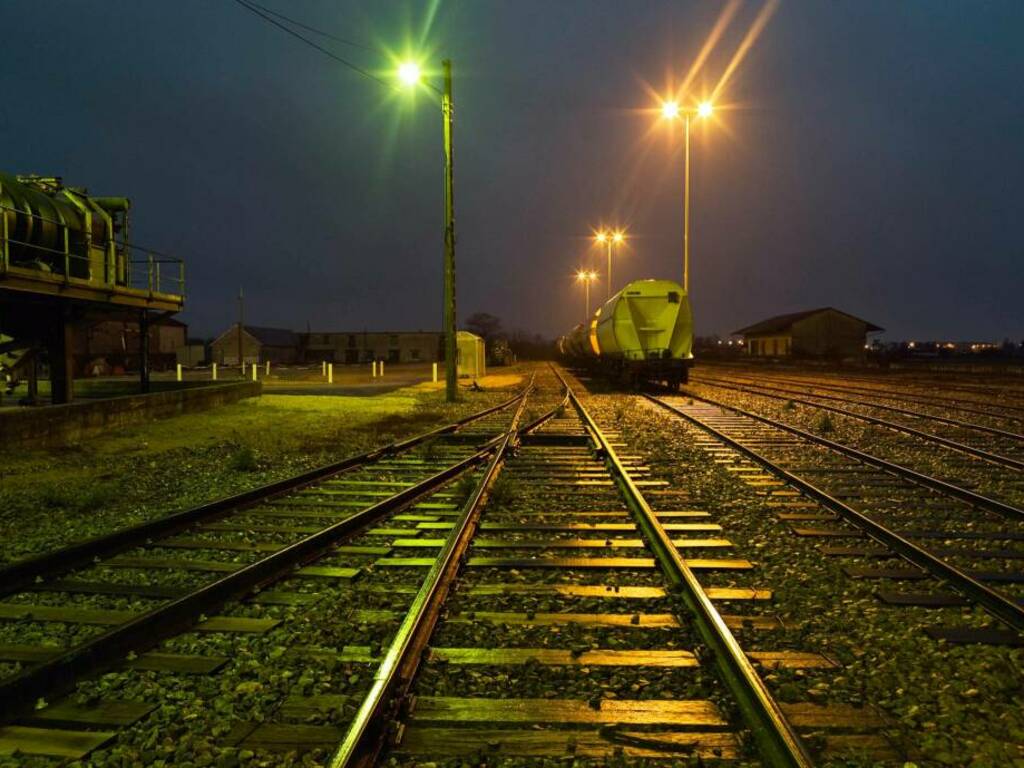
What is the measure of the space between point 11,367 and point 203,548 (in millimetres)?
15648

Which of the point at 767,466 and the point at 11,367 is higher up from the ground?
the point at 11,367

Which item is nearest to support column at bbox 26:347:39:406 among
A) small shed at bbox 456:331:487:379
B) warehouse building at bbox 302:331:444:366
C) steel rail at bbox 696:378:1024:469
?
steel rail at bbox 696:378:1024:469

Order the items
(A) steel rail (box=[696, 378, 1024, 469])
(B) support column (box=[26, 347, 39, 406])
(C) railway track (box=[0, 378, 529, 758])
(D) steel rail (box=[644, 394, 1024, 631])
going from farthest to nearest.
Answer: (B) support column (box=[26, 347, 39, 406]) < (A) steel rail (box=[696, 378, 1024, 469]) < (D) steel rail (box=[644, 394, 1024, 631]) < (C) railway track (box=[0, 378, 529, 758])

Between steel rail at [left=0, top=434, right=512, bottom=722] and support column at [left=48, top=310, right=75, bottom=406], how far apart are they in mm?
12171

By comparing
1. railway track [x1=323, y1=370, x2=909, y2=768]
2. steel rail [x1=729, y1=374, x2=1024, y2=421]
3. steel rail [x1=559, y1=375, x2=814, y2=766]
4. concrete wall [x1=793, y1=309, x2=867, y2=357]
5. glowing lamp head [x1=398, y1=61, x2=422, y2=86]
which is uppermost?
glowing lamp head [x1=398, y1=61, x2=422, y2=86]

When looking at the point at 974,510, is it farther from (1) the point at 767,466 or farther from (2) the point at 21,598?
(2) the point at 21,598

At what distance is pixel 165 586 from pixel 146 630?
1078 mm

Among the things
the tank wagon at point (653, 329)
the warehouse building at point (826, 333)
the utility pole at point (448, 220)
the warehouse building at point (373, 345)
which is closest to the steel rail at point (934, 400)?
the tank wagon at point (653, 329)

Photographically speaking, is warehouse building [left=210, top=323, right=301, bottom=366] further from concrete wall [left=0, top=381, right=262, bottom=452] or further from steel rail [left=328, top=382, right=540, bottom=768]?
steel rail [left=328, top=382, right=540, bottom=768]

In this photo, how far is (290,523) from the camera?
6758 mm

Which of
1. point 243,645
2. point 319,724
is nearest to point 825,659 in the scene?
point 319,724

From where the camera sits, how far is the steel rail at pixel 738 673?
2.76 metres

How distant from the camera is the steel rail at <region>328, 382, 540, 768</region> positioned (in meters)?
2.75

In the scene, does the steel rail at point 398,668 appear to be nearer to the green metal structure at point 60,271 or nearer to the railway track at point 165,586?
the railway track at point 165,586
